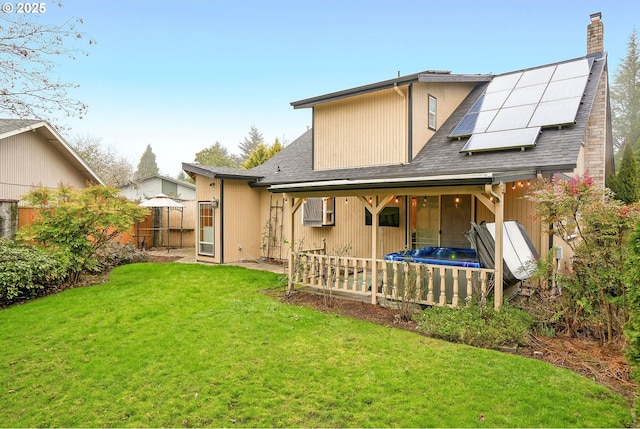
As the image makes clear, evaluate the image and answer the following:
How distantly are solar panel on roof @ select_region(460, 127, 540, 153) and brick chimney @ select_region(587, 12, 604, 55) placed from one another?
197 inches

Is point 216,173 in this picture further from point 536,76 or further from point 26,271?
point 536,76

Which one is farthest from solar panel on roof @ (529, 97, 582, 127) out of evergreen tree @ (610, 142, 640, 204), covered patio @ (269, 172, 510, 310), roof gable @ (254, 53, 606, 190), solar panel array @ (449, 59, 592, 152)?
evergreen tree @ (610, 142, 640, 204)

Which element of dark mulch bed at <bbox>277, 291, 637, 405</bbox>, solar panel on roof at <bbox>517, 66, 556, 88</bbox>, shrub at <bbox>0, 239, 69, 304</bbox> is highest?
solar panel on roof at <bbox>517, 66, 556, 88</bbox>

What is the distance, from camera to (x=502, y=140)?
8.12 m

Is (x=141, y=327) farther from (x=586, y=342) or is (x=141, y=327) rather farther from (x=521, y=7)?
(x=521, y=7)

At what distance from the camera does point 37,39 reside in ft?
15.7

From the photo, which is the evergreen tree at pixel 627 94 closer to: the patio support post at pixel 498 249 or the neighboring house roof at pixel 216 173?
the neighboring house roof at pixel 216 173

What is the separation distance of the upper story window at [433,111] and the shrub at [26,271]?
32.2ft

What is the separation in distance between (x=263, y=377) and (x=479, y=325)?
10.4ft

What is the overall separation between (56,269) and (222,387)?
21.1 ft

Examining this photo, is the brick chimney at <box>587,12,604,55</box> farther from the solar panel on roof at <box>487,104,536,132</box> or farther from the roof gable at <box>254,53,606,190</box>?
the solar panel on roof at <box>487,104,536,132</box>

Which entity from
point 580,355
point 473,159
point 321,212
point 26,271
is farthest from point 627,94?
point 26,271

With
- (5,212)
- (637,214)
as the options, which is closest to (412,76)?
(637,214)

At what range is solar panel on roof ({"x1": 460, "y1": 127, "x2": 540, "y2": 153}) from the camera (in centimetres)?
773
